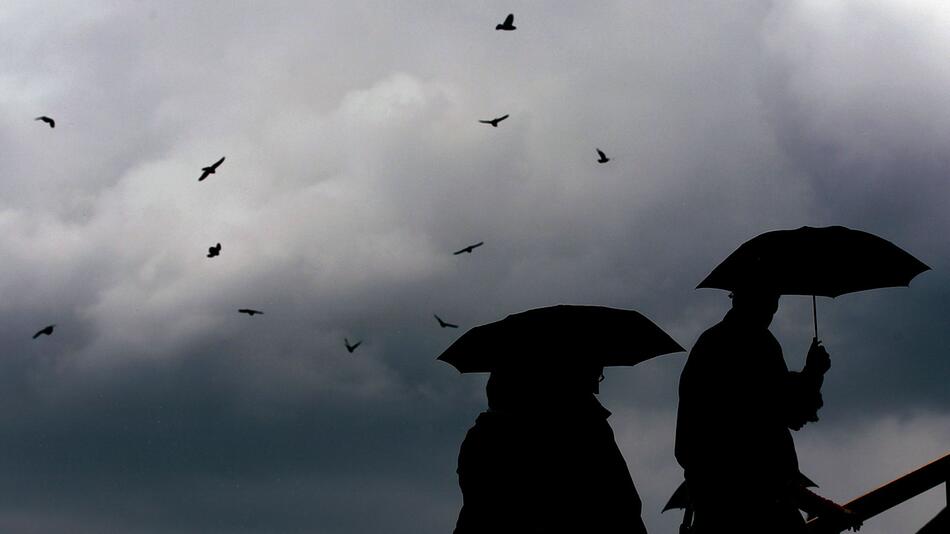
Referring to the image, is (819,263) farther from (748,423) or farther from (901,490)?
(901,490)

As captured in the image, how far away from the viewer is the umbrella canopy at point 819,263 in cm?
688

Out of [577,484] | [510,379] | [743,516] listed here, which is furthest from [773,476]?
[510,379]

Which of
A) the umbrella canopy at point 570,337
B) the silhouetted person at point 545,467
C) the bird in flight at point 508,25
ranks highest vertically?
the bird in flight at point 508,25

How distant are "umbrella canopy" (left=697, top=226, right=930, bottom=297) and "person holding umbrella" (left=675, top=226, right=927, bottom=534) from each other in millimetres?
Answer: 14

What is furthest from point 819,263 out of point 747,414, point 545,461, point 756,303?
point 545,461

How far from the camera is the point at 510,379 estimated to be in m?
6.68

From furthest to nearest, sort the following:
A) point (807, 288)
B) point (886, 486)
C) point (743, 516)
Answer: point (807, 288)
point (743, 516)
point (886, 486)

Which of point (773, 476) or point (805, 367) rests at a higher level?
point (805, 367)

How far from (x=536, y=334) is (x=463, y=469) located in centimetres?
132

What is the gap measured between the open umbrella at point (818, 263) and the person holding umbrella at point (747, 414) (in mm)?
16

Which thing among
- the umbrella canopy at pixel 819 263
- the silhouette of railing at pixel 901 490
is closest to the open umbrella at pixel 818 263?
the umbrella canopy at pixel 819 263

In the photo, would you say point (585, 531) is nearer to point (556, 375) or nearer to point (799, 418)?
point (556, 375)

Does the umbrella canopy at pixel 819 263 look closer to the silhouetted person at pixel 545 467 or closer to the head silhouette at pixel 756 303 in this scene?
the head silhouette at pixel 756 303

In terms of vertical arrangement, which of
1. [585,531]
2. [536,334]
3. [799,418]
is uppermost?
[536,334]
